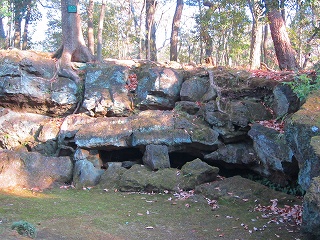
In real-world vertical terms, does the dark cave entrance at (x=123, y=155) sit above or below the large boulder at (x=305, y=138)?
below

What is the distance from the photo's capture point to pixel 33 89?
13367mm

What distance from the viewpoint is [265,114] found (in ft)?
36.6

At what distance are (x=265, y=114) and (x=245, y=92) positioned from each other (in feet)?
4.64

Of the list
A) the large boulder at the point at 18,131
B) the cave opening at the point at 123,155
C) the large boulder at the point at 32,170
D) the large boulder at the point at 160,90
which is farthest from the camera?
the large boulder at the point at 160,90

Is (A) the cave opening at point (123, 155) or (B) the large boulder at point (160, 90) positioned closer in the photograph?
(A) the cave opening at point (123, 155)

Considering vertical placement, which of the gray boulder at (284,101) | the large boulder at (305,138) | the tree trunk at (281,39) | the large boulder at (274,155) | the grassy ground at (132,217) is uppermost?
the tree trunk at (281,39)

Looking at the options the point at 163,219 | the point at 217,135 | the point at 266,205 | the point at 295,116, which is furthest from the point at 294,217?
the point at 217,135

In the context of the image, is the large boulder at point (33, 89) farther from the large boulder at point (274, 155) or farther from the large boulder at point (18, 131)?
the large boulder at point (274, 155)

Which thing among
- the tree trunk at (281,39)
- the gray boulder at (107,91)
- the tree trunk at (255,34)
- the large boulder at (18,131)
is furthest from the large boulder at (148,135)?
the tree trunk at (255,34)

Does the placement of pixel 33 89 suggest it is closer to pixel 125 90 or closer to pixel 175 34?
pixel 125 90

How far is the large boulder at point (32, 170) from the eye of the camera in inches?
395

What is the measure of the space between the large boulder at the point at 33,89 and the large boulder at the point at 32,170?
3088mm

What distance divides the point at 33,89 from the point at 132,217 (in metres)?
7.81

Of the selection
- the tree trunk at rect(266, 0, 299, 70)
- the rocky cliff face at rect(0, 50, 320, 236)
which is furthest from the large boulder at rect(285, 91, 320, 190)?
the tree trunk at rect(266, 0, 299, 70)
